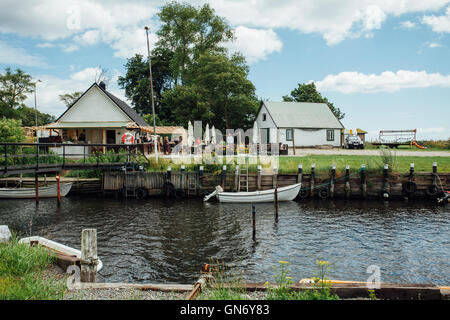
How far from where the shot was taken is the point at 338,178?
23391 mm

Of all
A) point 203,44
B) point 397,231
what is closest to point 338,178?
point 397,231

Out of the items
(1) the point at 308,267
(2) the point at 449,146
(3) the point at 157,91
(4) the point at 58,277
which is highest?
(3) the point at 157,91

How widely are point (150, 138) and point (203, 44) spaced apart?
23181 millimetres

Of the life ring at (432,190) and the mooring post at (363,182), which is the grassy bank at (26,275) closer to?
the mooring post at (363,182)

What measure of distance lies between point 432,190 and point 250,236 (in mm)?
15313

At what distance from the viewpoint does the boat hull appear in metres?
21.4

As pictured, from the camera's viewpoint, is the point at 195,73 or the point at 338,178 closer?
the point at 338,178

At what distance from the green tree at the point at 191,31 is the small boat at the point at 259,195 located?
39258mm

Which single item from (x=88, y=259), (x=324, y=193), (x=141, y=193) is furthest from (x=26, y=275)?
(x=324, y=193)

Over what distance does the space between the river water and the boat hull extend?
2.56ft

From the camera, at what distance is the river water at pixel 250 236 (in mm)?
10422
